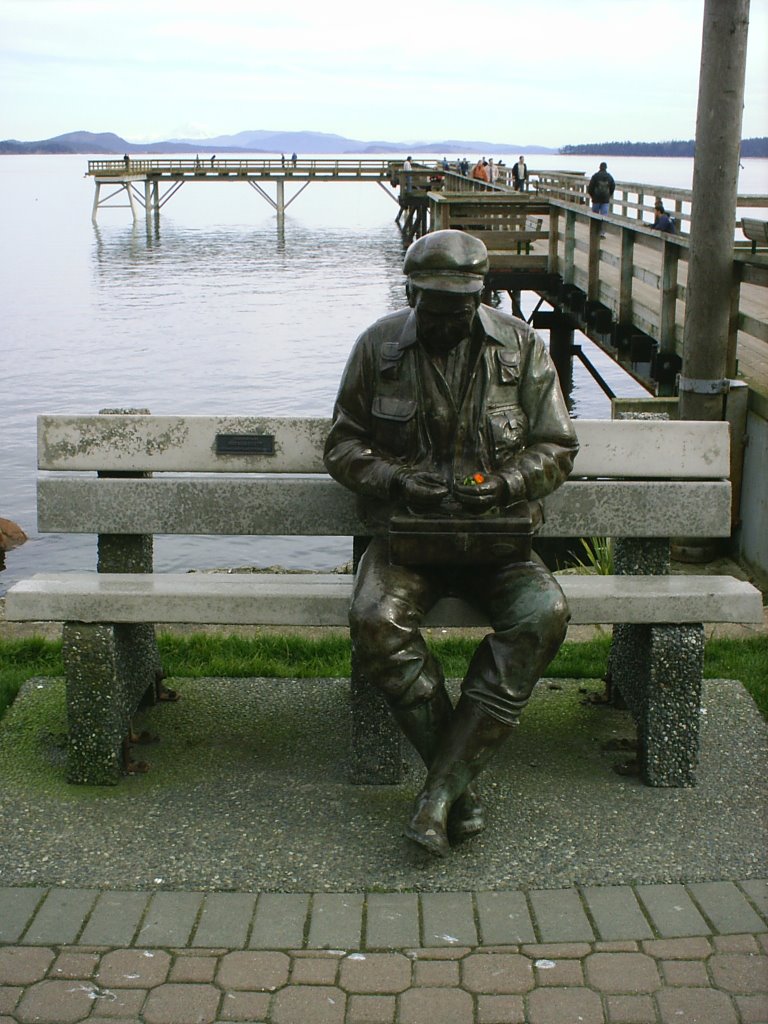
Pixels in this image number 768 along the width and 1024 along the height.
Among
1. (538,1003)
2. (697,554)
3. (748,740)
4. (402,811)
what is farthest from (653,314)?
(538,1003)

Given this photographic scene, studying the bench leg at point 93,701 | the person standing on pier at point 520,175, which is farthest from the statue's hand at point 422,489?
the person standing on pier at point 520,175

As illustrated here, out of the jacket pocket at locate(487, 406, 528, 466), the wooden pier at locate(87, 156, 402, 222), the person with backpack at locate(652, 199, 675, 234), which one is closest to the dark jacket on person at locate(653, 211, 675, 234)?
the person with backpack at locate(652, 199, 675, 234)

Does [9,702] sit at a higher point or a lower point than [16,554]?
higher

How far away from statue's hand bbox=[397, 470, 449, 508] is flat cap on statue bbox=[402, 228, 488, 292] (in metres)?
0.55

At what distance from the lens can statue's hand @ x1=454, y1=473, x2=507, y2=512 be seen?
12.5 feet

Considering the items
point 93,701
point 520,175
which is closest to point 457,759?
point 93,701

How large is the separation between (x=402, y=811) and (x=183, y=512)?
1267 mm

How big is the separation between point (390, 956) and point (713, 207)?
540cm

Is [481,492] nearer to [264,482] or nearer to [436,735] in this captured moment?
[436,735]

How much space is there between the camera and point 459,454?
4.06m

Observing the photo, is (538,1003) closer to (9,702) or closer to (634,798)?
(634,798)

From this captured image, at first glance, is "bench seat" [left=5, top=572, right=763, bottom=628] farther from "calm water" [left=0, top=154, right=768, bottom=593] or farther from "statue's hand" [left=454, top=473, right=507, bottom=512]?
"calm water" [left=0, top=154, right=768, bottom=593]

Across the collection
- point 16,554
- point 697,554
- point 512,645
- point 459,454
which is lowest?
point 16,554

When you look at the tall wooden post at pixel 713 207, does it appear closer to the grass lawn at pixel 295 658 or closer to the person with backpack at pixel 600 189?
the grass lawn at pixel 295 658
